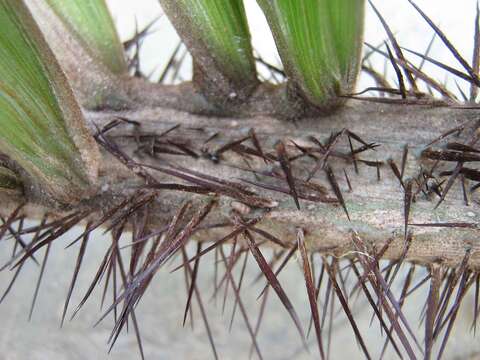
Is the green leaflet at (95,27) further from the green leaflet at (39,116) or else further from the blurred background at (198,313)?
the blurred background at (198,313)

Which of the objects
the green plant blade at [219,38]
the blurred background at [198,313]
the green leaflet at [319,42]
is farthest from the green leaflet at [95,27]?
the blurred background at [198,313]

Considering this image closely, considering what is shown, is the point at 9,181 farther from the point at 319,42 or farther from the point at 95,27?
the point at 319,42

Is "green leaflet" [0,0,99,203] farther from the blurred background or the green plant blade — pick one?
the blurred background

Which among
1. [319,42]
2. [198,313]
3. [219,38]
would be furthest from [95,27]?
[198,313]

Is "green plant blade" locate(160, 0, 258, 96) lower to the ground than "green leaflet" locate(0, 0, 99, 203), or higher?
higher

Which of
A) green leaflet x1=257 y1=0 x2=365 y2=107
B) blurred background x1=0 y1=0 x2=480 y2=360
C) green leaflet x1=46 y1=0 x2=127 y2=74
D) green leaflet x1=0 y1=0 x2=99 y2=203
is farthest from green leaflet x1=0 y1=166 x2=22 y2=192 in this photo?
blurred background x1=0 y1=0 x2=480 y2=360

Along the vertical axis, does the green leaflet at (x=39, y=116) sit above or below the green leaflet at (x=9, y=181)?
above
